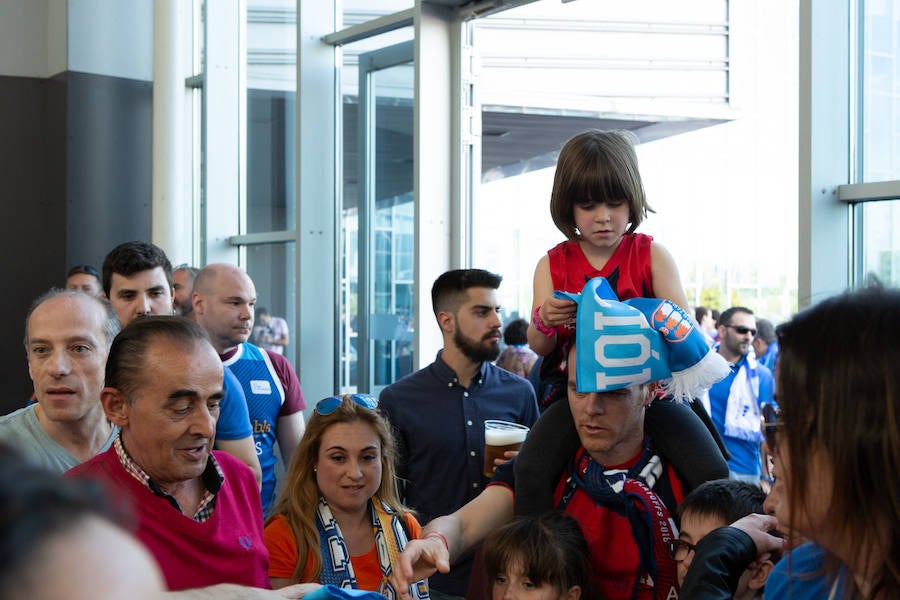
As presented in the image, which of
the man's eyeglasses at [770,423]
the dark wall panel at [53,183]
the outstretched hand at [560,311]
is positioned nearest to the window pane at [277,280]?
the dark wall panel at [53,183]

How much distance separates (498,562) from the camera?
226 centimetres

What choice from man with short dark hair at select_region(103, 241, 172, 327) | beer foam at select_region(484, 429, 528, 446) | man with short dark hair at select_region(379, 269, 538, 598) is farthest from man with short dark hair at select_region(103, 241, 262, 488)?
beer foam at select_region(484, 429, 528, 446)

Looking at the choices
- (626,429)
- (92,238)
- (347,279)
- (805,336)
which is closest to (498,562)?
(626,429)

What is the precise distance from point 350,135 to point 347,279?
2.96 ft

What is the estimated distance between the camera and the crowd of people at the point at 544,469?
108cm

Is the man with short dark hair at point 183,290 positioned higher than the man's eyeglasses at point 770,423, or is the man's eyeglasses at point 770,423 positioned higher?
the man with short dark hair at point 183,290

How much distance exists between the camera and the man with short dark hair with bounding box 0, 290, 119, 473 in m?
2.32

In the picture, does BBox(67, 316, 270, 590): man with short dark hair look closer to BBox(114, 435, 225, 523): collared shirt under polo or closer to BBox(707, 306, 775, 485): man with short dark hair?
BBox(114, 435, 225, 523): collared shirt under polo

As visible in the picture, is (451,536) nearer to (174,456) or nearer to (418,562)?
(418,562)

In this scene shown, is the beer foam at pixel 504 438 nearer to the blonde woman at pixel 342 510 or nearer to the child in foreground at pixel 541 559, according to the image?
the blonde woman at pixel 342 510

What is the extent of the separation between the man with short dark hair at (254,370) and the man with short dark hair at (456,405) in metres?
0.57

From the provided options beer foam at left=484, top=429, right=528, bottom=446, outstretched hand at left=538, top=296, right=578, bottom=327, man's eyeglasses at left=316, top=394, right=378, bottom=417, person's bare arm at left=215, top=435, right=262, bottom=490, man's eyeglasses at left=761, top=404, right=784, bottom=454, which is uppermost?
outstretched hand at left=538, top=296, right=578, bottom=327

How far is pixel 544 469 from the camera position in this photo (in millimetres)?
2303

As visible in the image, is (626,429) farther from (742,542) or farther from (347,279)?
(347,279)
